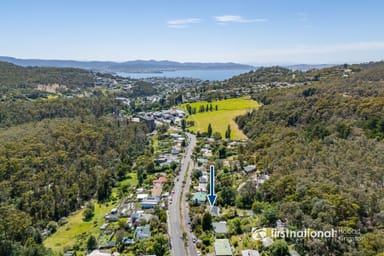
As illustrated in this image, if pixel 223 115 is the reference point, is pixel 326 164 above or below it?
below

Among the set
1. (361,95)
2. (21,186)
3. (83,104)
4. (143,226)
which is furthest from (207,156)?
(83,104)

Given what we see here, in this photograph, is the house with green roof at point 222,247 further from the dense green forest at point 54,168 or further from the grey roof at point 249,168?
the dense green forest at point 54,168

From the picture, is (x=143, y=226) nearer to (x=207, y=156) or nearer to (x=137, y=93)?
(x=207, y=156)

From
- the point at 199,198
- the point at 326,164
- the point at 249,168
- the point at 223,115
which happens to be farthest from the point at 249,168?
the point at 223,115

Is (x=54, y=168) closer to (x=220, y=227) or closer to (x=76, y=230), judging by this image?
(x=76, y=230)

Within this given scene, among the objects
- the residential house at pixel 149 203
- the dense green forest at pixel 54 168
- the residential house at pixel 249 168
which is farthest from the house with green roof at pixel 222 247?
the dense green forest at pixel 54 168

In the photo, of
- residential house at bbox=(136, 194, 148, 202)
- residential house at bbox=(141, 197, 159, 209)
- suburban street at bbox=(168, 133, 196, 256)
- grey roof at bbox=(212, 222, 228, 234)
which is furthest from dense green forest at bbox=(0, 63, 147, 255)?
grey roof at bbox=(212, 222, 228, 234)

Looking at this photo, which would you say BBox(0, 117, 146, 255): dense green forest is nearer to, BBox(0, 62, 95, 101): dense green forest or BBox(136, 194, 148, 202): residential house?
BBox(136, 194, 148, 202): residential house
